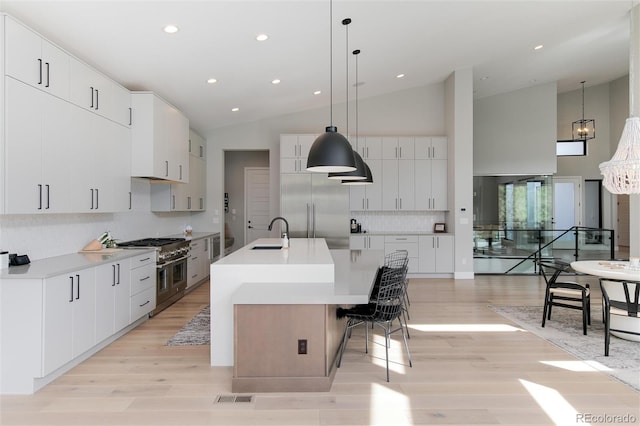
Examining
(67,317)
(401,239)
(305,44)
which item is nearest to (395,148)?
(401,239)

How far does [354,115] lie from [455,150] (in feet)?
7.09

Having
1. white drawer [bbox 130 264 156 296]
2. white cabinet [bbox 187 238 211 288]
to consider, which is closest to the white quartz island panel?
white drawer [bbox 130 264 156 296]

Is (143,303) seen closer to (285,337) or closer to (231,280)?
(231,280)

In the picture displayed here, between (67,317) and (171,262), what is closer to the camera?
(67,317)

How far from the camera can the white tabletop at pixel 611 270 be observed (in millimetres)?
3846

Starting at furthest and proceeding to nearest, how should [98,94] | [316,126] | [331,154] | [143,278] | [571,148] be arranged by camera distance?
[571,148]
[316,126]
[143,278]
[98,94]
[331,154]

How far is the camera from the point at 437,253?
7.78m

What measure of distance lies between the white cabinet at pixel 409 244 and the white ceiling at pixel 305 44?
9.70 feet

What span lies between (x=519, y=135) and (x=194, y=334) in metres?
8.34

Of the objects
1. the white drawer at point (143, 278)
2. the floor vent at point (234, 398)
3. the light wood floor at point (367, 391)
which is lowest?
the light wood floor at point (367, 391)

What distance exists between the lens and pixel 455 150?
761 cm

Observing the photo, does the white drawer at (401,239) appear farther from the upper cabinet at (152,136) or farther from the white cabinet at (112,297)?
the white cabinet at (112,297)

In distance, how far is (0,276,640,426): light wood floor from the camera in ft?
8.44

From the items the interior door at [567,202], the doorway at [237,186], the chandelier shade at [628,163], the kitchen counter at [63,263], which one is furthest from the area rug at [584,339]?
the interior door at [567,202]
